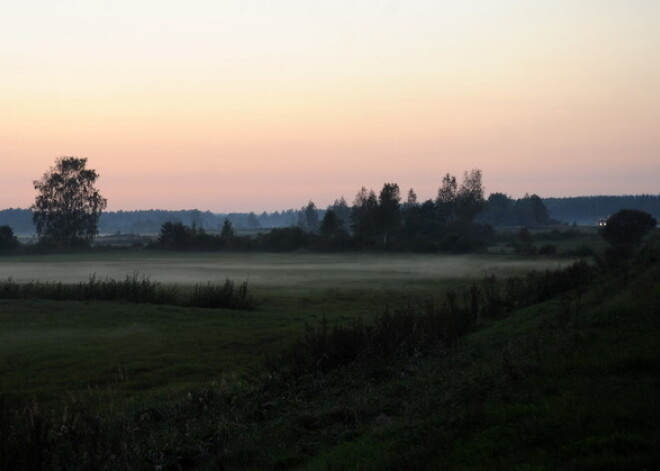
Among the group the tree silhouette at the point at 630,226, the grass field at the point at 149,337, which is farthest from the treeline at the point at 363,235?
the grass field at the point at 149,337

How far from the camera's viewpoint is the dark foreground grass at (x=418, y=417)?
7.48m

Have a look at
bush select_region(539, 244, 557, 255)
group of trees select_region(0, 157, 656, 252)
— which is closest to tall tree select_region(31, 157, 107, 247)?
group of trees select_region(0, 157, 656, 252)

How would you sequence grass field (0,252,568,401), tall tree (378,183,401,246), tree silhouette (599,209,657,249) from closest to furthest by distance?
grass field (0,252,568,401), tree silhouette (599,209,657,249), tall tree (378,183,401,246)

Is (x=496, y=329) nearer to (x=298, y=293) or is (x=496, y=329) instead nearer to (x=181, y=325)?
(x=181, y=325)

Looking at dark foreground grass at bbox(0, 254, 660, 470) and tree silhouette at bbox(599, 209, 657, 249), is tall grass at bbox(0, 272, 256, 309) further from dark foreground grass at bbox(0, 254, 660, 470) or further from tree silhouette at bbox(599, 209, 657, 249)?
tree silhouette at bbox(599, 209, 657, 249)

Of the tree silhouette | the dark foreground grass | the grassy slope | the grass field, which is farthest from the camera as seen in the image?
the tree silhouette

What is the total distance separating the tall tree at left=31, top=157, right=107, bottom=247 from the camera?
110m

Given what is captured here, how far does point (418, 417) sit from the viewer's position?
9.81 metres

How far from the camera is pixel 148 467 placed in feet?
33.7

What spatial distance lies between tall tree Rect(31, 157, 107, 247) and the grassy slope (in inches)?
4131

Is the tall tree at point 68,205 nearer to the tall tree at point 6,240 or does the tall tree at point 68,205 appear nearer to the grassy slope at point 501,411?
the tall tree at point 6,240

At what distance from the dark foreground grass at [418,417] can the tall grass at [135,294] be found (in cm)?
2122

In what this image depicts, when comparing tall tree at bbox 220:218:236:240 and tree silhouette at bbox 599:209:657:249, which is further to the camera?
tall tree at bbox 220:218:236:240

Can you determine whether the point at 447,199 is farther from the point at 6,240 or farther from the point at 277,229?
the point at 6,240
